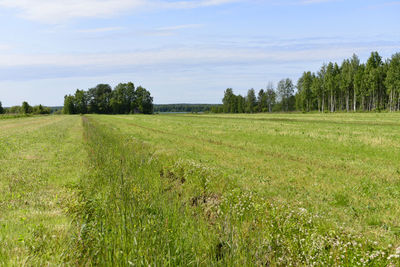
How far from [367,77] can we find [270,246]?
99.4 m

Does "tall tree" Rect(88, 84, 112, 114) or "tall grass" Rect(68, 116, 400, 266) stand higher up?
"tall tree" Rect(88, 84, 112, 114)

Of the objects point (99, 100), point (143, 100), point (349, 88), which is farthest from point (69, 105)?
point (349, 88)

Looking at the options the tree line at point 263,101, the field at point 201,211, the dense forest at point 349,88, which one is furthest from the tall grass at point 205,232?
the tree line at point 263,101

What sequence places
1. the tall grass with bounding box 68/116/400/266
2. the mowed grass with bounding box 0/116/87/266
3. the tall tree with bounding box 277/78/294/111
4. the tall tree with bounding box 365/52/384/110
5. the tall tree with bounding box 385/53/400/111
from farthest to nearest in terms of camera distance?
the tall tree with bounding box 277/78/294/111 → the tall tree with bounding box 365/52/384/110 → the tall tree with bounding box 385/53/400/111 → the tall grass with bounding box 68/116/400/266 → the mowed grass with bounding box 0/116/87/266

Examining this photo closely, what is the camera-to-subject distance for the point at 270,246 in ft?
19.0

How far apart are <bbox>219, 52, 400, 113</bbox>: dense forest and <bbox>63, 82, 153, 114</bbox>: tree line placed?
184 ft

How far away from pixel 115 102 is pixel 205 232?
15385cm

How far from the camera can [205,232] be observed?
20.5ft

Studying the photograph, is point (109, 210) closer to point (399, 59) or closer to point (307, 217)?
point (307, 217)

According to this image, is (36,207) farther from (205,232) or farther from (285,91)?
(285,91)

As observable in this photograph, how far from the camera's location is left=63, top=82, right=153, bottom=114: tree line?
15412 cm

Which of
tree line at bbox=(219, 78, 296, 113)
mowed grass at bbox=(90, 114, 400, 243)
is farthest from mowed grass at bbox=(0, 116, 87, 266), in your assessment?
tree line at bbox=(219, 78, 296, 113)

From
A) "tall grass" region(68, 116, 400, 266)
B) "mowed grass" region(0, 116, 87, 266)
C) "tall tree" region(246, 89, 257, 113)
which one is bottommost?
"tall grass" region(68, 116, 400, 266)

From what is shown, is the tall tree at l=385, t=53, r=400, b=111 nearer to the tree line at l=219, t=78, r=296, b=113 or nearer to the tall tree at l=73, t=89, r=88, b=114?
the tree line at l=219, t=78, r=296, b=113
